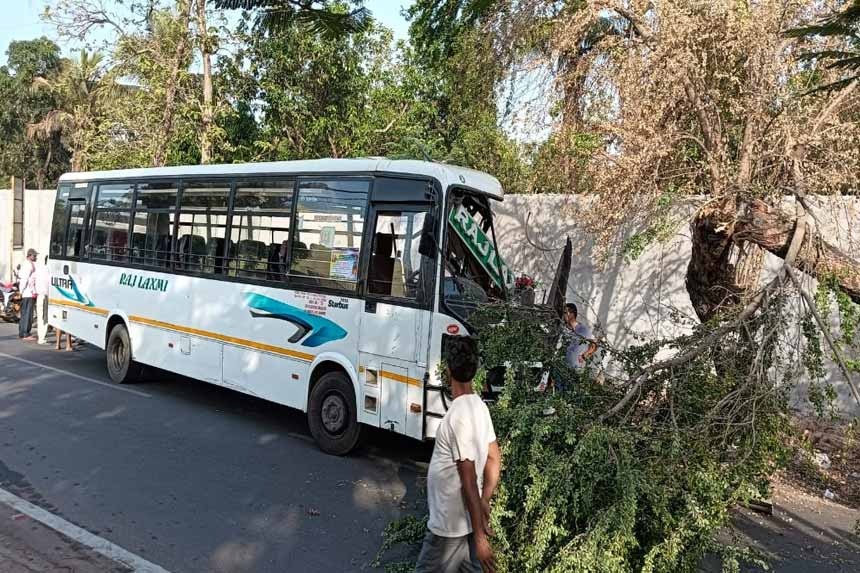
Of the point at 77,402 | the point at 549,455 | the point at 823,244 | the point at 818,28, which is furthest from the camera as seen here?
the point at 77,402

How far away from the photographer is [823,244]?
6.62 m

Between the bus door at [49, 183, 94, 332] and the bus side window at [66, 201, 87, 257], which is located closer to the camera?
the bus door at [49, 183, 94, 332]

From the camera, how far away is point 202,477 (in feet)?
23.5

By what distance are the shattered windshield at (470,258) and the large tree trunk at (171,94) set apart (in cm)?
1243

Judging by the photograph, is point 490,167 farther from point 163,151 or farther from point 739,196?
point 739,196

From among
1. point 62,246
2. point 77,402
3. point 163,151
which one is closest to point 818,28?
point 77,402

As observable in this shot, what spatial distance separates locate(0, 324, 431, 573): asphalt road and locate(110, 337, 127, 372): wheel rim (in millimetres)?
719

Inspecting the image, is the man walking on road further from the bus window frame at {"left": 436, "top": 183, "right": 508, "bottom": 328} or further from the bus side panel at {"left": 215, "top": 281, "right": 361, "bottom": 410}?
the bus window frame at {"left": 436, "top": 183, "right": 508, "bottom": 328}

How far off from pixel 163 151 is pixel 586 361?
15318mm

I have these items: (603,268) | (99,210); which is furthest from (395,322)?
(99,210)

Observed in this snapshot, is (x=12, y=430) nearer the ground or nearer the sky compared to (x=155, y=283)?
nearer the ground

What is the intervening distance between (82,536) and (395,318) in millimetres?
3301

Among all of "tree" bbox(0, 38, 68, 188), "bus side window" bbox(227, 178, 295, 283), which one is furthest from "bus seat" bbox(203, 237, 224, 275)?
"tree" bbox(0, 38, 68, 188)

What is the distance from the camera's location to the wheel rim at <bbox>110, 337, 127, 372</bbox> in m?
11.5
